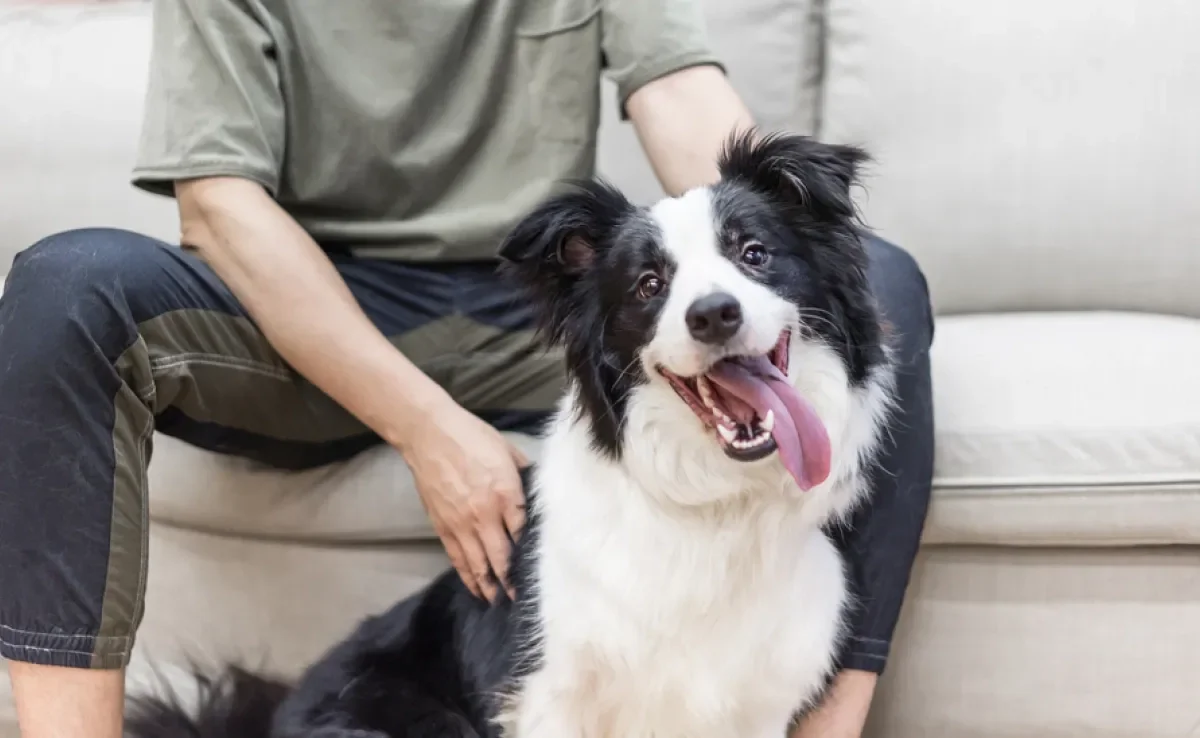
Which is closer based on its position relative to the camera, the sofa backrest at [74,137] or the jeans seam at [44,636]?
the jeans seam at [44,636]

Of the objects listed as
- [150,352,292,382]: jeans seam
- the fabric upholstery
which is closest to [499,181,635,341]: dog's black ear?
[150,352,292,382]: jeans seam

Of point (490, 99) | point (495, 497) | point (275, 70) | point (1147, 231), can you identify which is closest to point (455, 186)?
point (490, 99)

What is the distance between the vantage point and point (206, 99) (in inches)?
52.2

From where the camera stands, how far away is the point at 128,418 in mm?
1178

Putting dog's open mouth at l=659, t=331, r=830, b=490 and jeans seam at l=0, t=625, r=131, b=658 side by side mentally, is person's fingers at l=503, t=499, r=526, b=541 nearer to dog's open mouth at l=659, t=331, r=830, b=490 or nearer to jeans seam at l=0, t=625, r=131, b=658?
dog's open mouth at l=659, t=331, r=830, b=490

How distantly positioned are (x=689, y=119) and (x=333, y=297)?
1.89 feet

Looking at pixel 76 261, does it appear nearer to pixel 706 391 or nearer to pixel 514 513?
pixel 514 513

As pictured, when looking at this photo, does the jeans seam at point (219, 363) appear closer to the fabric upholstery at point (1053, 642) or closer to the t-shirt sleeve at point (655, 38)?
the t-shirt sleeve at point (655, 38)

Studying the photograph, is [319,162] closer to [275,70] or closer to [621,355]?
[275,70]

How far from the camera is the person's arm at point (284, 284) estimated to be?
1306 mm

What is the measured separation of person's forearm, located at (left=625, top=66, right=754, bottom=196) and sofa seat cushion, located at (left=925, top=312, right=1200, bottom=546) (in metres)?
0.47

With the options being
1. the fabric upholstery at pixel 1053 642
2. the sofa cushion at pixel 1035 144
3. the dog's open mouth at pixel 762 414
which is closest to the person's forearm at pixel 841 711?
the fabric upholstery at pixel 1053 642

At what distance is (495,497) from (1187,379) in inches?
38.2

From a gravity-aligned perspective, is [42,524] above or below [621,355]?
below
